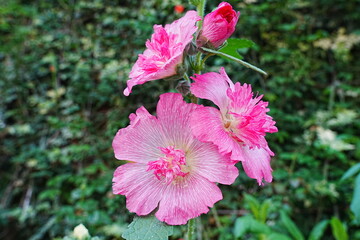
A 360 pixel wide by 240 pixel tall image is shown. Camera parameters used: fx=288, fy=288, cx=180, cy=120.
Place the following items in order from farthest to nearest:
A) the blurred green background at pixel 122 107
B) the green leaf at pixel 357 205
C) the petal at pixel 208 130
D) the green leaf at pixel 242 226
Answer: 1. the blurred green background at pixel 122 107
2. the green leaf at pixel 242 226
3. the green leaf at pixel 357 205
4. the petal at pixel 208 130

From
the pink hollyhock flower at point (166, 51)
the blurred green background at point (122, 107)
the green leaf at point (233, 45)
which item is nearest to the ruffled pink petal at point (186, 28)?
the pink hollyhock flower at point (166, 51)

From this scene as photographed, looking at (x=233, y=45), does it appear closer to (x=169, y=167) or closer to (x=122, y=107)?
(x=169, y=167)

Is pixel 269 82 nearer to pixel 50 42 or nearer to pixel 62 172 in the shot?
pixel 62 172

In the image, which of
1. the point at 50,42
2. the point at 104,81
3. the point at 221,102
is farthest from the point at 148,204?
the point at 50,42

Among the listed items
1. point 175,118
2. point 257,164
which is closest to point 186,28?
point 175,118

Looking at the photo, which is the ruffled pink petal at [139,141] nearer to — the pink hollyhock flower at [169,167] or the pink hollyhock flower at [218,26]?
the pink hollyhock flower at [169,167]

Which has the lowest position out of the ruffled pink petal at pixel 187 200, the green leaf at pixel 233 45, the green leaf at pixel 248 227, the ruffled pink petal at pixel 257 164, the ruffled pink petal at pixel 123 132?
the green leaf at pixel 248 227
